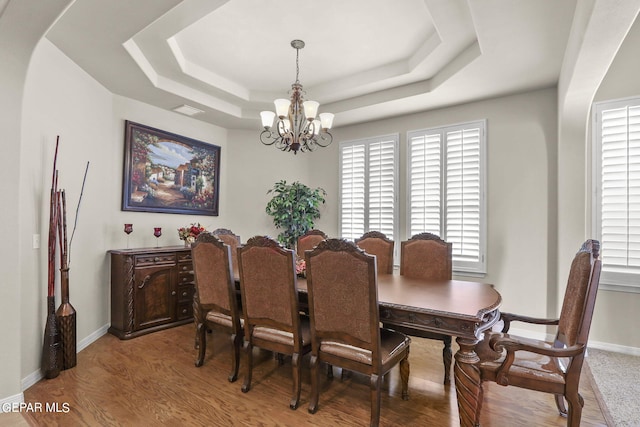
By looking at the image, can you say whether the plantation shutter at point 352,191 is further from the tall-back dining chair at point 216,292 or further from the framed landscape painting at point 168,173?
the tall-back dining chair at point 216,292

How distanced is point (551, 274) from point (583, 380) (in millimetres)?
1180

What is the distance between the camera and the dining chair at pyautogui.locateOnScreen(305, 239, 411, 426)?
1.99 metres

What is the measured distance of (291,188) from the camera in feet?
16.4

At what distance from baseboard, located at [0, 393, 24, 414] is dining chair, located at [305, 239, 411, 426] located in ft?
6.52

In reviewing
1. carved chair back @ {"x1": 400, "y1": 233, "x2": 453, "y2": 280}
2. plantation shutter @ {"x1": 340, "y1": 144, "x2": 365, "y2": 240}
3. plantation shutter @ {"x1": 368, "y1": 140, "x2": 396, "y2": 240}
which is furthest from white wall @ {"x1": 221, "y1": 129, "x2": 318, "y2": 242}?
carved chair back @ {"x1": 400, "y1": 233, "x2": 453, "y2": 280}

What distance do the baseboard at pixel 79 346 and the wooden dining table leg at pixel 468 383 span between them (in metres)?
3.08

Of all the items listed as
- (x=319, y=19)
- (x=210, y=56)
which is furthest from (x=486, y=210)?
(x=210, y=56)

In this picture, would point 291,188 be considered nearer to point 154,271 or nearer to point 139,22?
point 154,271

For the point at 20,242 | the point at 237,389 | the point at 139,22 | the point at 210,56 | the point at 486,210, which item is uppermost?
the point at 210,56

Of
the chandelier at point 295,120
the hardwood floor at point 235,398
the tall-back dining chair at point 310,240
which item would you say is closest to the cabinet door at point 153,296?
the hardwood floor at point 235,398

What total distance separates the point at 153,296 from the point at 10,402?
1599 millimetres

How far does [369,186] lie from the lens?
488 centimetres

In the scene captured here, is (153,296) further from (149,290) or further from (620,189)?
(620,189)

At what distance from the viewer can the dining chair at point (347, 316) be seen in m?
1.99
